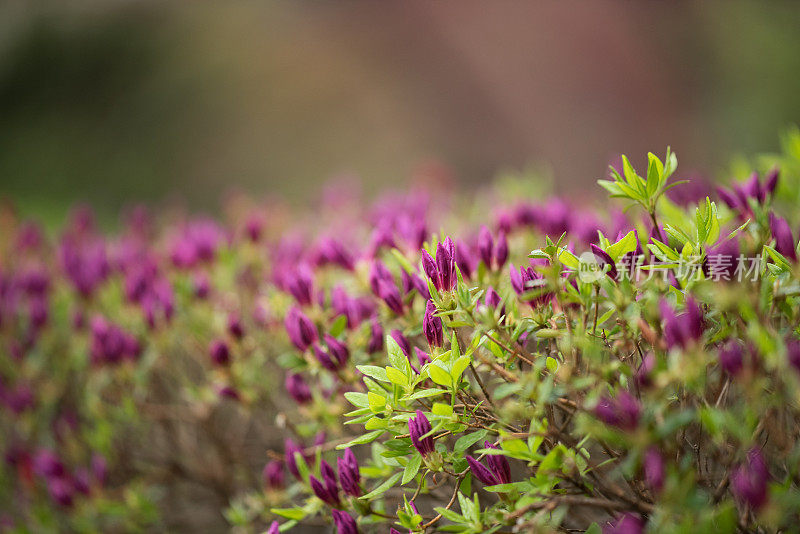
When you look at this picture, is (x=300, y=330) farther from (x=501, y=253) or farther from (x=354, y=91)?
(x=354, y=91)

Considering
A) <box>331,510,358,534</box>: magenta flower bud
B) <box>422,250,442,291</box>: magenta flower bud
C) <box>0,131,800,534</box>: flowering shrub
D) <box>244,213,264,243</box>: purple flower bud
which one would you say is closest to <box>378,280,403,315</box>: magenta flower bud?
<box>0,131,800,534</box>: flowering shrub

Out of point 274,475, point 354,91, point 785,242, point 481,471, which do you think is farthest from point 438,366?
point 354,91

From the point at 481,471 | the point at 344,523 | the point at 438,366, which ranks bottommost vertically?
the point at 344,523

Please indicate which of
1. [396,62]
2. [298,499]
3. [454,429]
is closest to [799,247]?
[454,429]

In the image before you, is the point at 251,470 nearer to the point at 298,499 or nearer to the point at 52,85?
the point at 298,499

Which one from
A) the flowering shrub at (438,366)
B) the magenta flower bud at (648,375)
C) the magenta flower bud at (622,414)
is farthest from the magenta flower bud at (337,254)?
the magenta flower bud at (622,414)

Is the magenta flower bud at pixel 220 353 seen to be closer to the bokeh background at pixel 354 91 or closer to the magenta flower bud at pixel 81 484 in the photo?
the magenta flower bud at pixel 81 484
